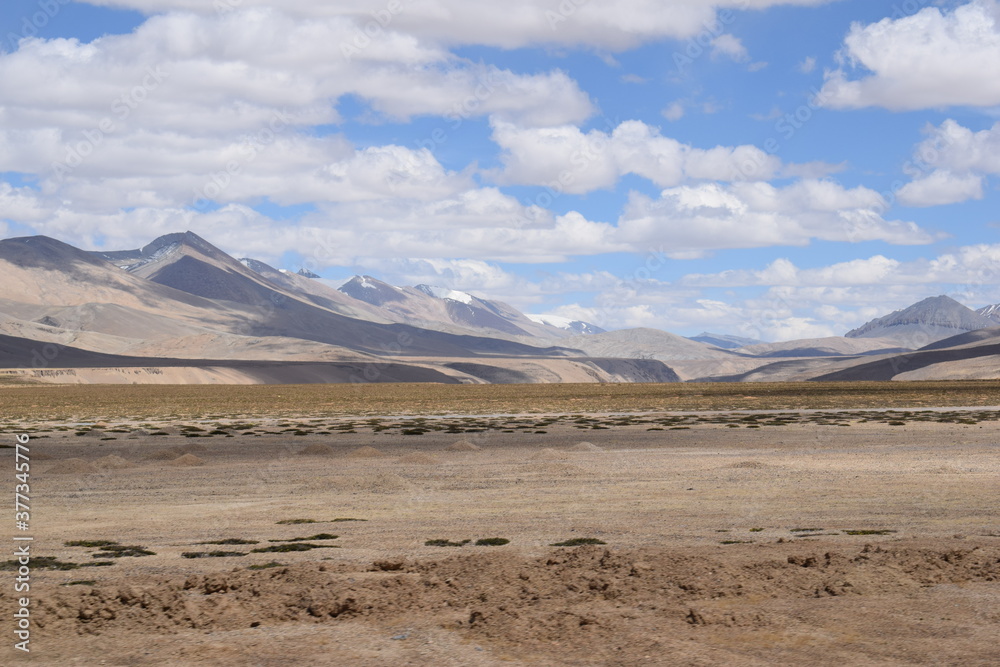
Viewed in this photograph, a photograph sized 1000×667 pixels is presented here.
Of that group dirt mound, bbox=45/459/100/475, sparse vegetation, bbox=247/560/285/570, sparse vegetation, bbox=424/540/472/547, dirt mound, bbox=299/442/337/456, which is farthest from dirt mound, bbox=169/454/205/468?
sparse vegetation, bbox=247/560/285/570

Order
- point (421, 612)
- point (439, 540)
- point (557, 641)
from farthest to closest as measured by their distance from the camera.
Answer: point (439, 540) → point (421, 612) → point (557, 641)

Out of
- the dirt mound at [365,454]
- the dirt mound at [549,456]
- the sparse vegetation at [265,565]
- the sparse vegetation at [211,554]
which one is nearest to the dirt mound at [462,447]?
the dirt mound at [365,454]

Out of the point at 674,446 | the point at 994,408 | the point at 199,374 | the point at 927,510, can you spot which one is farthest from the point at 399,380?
the point at 927,510

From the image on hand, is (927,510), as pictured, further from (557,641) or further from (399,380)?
(399,380)

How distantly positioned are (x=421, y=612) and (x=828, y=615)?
5.10m

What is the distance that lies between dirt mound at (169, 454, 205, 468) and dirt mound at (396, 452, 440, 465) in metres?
7.26

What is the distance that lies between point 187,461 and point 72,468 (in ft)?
13.1

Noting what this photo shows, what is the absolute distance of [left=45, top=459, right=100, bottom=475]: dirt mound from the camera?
30.5m

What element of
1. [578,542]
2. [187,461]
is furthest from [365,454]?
[578,542]

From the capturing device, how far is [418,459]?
108 feet

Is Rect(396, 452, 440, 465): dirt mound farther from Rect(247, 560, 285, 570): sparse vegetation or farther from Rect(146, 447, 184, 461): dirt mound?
Rect(247, 560, 285, 570): sparse vegetation

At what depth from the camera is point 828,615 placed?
1166cm

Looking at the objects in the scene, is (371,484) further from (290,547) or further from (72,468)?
(72,468)

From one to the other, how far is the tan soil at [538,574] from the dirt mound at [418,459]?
469 cm
